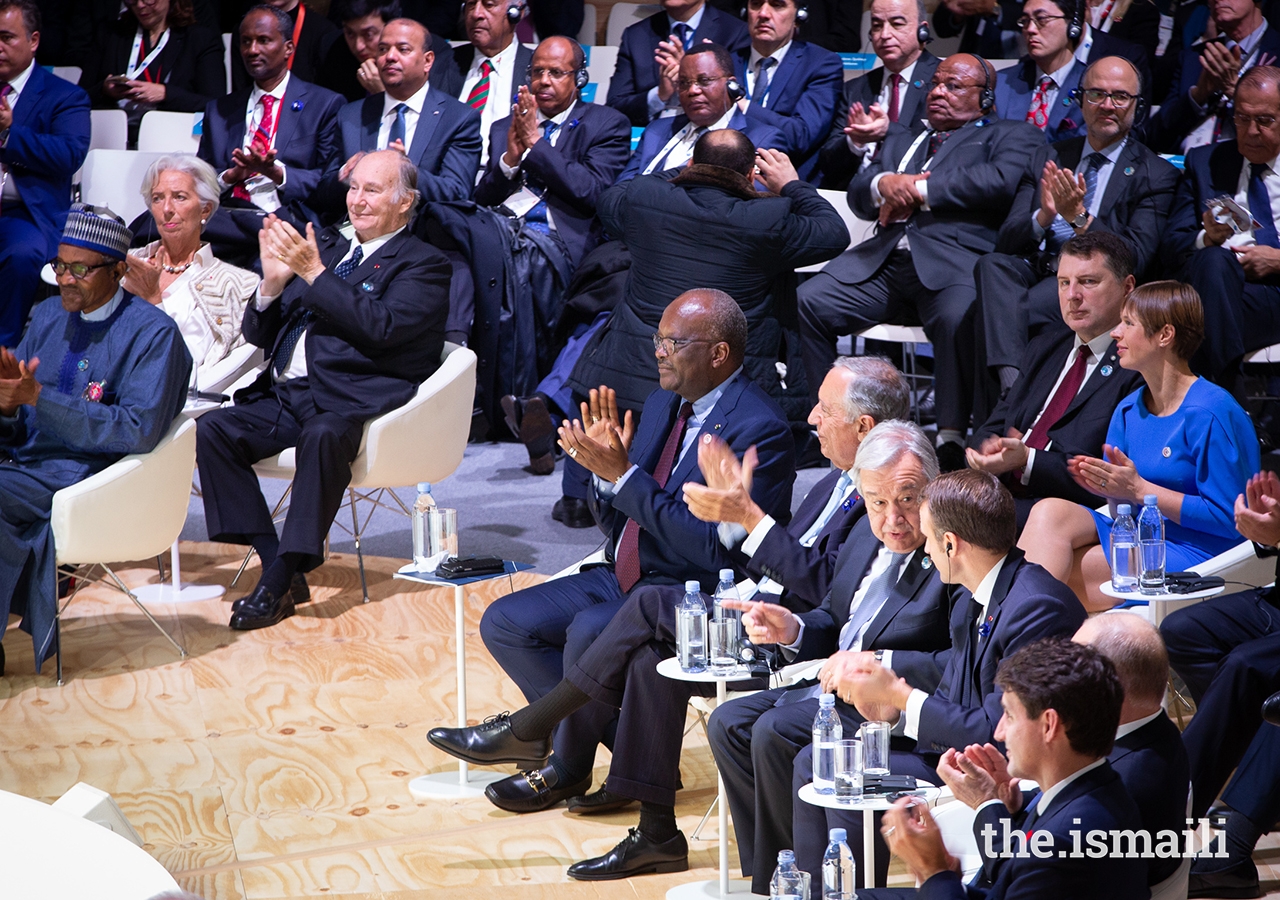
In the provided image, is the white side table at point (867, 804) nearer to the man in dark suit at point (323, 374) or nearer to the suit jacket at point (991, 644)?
the suit jacket at point (991, 644)

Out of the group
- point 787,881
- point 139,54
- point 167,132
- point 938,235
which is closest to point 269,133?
point 167,132

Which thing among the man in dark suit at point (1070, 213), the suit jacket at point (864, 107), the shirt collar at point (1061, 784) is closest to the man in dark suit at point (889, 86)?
the suit jacket at point (864, 107)

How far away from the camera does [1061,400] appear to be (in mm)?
4469

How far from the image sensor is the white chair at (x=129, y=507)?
4.71 m

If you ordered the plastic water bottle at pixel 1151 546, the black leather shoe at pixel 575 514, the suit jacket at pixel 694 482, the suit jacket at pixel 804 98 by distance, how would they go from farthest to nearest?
the suit jacket at pixel 804 98
the black leather shoe at pixel 575 514
the suit jacket at pixel 694 482
the plastic water bottle at pixel 1151 546

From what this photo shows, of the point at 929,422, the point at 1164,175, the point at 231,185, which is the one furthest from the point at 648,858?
the point at 231,185

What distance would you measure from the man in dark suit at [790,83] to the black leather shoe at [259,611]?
9.55ft

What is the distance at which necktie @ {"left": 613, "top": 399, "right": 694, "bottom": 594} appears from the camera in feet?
13.0

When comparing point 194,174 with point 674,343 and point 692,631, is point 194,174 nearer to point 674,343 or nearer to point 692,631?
point 674,343

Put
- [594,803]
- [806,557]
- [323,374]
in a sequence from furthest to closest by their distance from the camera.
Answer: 1. [323,374]
2. [594,803]
3. [806,557]

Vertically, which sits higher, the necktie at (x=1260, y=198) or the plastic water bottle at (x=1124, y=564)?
the necktie at (x=1260, y=198)

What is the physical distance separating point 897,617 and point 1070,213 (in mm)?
2634

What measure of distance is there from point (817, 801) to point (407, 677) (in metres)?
2.33

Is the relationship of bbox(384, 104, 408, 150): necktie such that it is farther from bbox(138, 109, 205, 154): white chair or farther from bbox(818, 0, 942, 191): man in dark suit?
bbox(818, 0, 942, 191): man in dark suit
